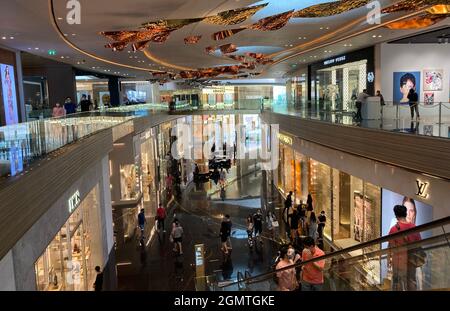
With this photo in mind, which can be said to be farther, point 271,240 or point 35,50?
point 35,50

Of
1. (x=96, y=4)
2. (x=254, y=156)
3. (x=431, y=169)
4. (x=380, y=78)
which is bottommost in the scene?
(x=254, y=156)

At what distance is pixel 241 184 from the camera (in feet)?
95.4

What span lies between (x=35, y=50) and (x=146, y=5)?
10.0 meters

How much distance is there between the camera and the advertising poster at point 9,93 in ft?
56.0

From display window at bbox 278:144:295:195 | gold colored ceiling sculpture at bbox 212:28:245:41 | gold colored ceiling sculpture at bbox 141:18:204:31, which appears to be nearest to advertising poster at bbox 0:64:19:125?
gold colored ceiling sculpture at bbox 141:18:204:31

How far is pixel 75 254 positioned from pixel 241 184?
19.0 metres

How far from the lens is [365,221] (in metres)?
13.7

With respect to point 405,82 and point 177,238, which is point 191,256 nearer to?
point 177,238

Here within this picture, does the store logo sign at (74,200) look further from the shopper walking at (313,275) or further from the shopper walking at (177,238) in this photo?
the shopper walking at (313,275)

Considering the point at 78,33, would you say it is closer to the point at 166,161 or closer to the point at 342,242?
the point at 342,242

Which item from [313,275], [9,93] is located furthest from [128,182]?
[313,275]

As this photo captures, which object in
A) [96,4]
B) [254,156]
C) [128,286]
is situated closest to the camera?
[96,4]

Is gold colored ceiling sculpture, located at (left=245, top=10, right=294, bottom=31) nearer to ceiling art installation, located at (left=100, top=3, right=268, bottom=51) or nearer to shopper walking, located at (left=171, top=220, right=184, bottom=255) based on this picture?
ceiling art installation, located at (left=100, top=3, right=268, bottom=51)
